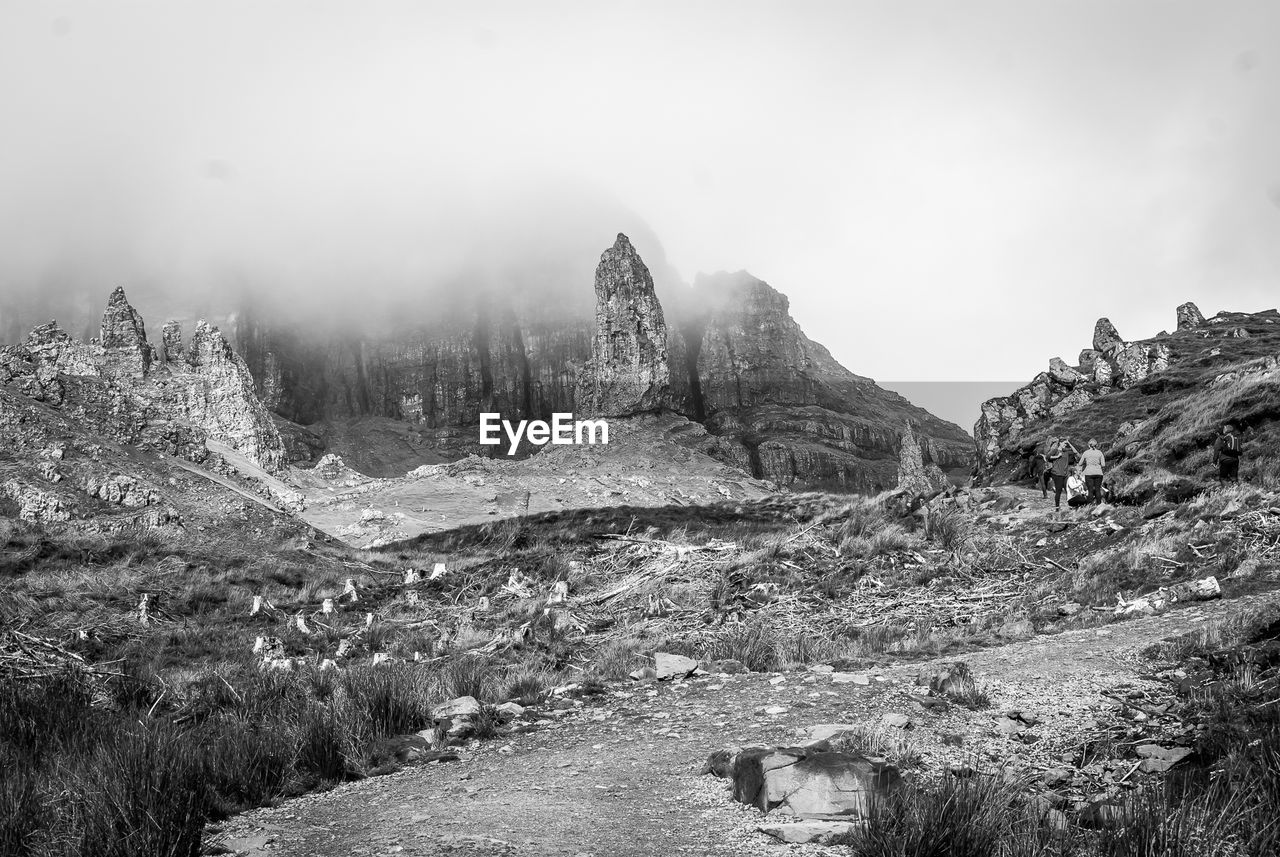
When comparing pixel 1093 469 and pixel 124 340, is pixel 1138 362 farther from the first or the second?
pixel 124 340

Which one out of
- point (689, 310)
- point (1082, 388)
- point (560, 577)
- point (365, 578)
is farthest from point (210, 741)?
point (689, 310)

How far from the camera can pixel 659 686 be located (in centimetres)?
683

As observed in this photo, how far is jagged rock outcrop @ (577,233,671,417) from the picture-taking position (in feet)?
335

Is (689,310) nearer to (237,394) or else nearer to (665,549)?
(237,394)

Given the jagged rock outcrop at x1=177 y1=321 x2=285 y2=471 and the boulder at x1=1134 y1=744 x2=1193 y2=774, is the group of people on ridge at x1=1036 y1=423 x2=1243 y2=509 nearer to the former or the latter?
the boulder at x1=1134 y1=744 x2=1193 y2=774

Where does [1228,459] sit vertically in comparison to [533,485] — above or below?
above

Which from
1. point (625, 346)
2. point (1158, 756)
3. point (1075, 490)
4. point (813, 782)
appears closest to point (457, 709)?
point (813, 782)

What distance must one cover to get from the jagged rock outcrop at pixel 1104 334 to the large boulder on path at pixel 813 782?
60902 millimetres

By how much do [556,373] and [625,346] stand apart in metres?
52.9

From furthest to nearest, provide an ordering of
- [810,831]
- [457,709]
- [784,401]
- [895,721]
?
[784,401], [457,709], [895,721], [810,831]

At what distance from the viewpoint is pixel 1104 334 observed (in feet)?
192

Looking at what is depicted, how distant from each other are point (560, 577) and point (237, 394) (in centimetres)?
5659

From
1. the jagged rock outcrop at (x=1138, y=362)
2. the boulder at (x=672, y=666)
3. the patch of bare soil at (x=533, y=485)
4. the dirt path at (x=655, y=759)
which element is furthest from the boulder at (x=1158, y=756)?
the jagged rock outcrop at (x=1138, y=362)

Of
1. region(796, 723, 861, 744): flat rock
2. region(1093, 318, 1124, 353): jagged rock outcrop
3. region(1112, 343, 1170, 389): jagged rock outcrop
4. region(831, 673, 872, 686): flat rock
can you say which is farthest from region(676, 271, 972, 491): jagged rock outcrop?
region(796, 723, 861, 744): flat rock
